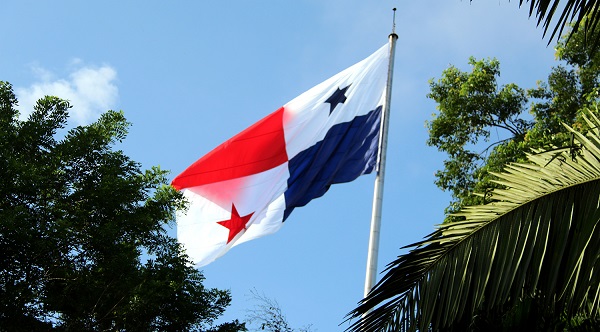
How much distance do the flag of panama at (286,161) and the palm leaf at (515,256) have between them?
811 cm

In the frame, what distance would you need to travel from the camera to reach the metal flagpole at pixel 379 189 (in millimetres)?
10414

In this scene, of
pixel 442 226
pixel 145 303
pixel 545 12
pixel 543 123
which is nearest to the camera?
pixel 545 12

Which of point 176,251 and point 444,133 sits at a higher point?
point 444,133

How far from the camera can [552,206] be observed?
11.1 feet

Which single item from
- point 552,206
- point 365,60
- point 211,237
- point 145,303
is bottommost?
point 552,206

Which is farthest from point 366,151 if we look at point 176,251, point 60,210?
point 60,210

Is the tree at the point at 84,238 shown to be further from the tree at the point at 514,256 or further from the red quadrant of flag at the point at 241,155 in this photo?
the tree at the point at 514,256

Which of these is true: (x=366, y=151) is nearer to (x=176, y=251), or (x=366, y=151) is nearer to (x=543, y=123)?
(x=176, y=251)

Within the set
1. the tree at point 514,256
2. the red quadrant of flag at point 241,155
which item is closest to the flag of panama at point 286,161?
the red quadrant of flag at point 241,155

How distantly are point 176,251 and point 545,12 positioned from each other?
10.7 m

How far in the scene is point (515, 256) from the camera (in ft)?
10.9

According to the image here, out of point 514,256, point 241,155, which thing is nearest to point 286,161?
point 241,155

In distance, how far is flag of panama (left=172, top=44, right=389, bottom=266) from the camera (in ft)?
39.4

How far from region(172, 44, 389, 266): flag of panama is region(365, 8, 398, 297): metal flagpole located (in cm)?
24
